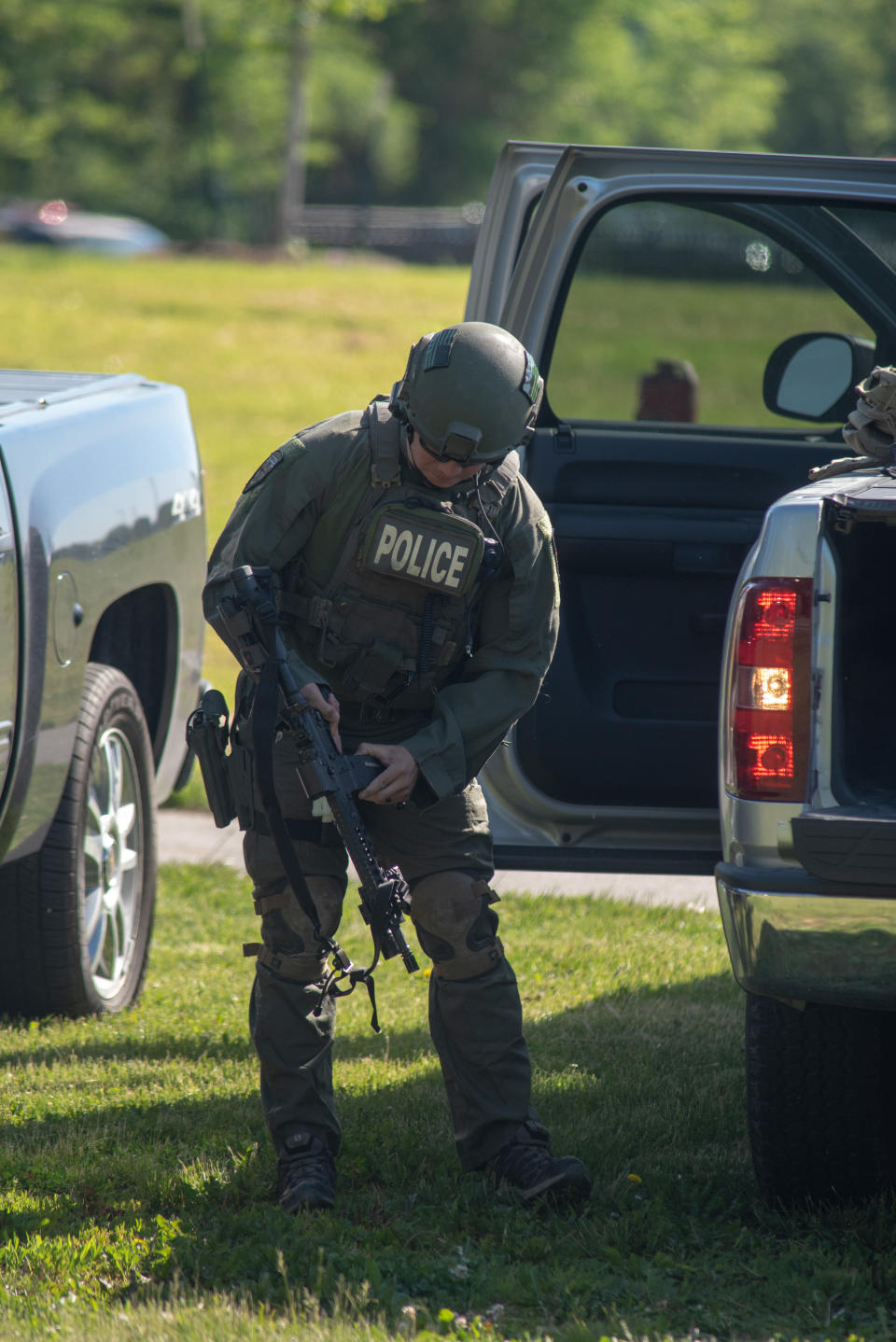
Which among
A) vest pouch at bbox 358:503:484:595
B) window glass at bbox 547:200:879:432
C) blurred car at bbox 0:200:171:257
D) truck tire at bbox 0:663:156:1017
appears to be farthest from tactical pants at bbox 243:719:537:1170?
blurred car at bbox 0:200:171:257

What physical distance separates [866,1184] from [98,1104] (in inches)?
67.2

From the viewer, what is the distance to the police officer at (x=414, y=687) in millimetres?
3240

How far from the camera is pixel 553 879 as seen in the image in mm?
6172

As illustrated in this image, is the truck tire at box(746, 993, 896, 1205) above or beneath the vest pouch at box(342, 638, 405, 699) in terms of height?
beneath

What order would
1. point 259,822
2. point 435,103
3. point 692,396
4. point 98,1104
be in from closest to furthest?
1. point 259,822
2. point 98,1104
3. point 692,396
4. point 435,103

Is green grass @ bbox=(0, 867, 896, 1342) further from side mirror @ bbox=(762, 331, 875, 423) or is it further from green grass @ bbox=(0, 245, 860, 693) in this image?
green grass @ bbox=(0, 245, 860, 693)

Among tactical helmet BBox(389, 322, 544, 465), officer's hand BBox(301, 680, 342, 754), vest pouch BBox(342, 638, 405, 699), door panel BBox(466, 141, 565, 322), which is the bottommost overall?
officer's hand BBox(301, 680, 342, 754)

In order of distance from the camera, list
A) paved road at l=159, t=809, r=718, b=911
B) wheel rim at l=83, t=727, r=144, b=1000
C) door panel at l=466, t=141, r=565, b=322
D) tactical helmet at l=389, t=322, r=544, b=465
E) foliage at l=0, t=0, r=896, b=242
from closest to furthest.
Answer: tactical helmet at l=389, t=322, r=544, b=465, wheel rim at l=83, t=727, r=144, b=1000, door panel at l=466, t=141, r=565, b=322, paved road at l=159, t=809, r=718, b=911, foliage at l=0, t=0, r=896, b=242

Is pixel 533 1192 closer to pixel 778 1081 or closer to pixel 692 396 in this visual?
pixel 778 1081

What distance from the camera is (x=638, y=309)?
94.4 ft

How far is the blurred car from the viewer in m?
37.3

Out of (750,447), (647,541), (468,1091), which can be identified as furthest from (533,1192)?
(750,447)

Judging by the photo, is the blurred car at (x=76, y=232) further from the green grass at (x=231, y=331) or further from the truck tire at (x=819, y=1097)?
the truck tire at (x=819, y=1097)

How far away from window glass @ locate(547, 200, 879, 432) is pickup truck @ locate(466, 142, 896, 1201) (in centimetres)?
2
